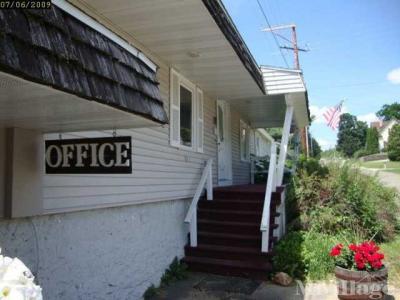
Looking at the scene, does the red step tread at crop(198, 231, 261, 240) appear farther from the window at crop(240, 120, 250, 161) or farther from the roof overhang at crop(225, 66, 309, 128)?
the window at crop(240, 120, 250, 161)

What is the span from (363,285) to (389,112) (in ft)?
372

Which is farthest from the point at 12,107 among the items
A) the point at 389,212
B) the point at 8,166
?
the point at 389,212

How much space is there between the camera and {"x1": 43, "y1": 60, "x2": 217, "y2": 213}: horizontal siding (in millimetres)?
3912

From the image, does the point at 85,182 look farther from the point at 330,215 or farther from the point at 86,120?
the point at 330,215

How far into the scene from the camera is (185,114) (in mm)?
7605

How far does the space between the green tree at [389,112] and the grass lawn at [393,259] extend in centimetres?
10346

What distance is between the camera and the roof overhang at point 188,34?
4.48 m

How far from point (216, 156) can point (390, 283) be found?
4775 mm

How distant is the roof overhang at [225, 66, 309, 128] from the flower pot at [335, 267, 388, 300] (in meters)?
4.43

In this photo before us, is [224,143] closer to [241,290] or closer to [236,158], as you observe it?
[236,158]

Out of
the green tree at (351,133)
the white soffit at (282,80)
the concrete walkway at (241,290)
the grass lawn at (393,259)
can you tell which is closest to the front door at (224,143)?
the white soffit at (282,80)

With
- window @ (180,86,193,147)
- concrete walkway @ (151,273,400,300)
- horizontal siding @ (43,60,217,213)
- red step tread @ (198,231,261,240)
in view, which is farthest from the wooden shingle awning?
window @ (180,86,193,147)

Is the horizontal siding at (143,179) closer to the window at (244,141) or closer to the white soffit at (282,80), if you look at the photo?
the white soffit at (282,80)

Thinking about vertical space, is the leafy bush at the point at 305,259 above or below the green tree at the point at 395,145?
below
